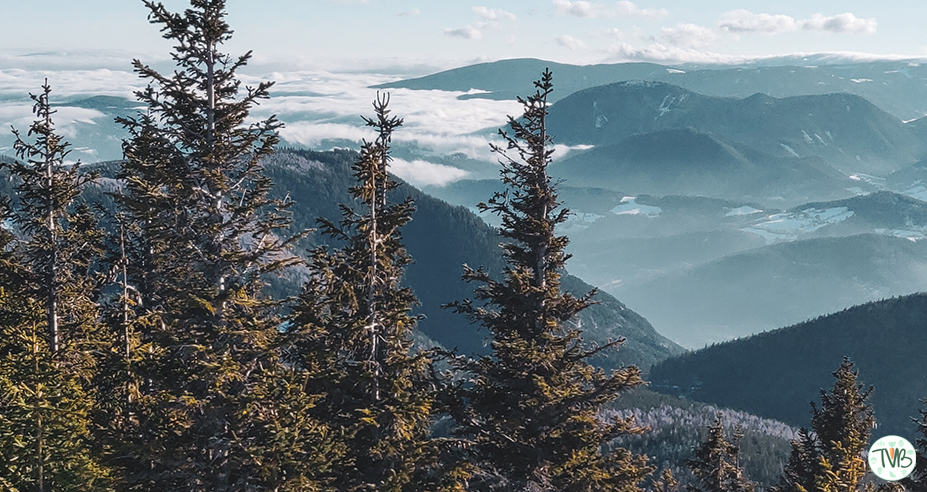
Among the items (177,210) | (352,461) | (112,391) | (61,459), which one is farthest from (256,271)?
(112,391)

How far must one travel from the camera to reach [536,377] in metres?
24.7

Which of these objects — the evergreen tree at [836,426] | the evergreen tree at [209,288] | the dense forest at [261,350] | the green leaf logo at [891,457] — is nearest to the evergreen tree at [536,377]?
the dense forest at [261,350]

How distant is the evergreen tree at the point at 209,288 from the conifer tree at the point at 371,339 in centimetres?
174

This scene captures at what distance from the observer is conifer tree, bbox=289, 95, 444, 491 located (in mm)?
22984

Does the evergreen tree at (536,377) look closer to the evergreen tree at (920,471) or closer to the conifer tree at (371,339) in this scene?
the conifer tree at (371,339)

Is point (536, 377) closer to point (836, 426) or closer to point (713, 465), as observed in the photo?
point (836, 426)

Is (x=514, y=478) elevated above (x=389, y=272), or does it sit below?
below

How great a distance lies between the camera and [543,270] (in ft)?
89.6

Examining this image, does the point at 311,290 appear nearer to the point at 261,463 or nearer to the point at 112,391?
the point at 261,463

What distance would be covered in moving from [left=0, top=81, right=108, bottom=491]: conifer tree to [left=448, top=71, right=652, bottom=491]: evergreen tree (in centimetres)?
1180

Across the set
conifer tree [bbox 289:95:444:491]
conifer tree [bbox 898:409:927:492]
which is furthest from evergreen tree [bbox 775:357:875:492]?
conifer tree [bbox 289:95:444:491]

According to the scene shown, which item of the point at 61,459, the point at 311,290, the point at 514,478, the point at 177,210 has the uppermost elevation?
the point at 177,210

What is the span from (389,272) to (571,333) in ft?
21.4

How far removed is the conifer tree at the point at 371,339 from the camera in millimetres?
22984
